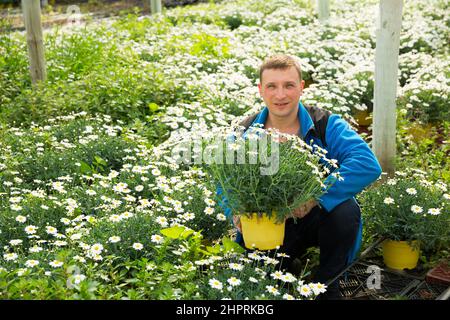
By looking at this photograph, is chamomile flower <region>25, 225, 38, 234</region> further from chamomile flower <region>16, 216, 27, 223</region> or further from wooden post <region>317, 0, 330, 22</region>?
wooden post <region>317, 0, 330, 22</region>

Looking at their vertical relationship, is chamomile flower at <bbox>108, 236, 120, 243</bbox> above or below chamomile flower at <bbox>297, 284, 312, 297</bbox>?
above

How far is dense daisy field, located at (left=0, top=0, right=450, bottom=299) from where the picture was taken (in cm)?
287

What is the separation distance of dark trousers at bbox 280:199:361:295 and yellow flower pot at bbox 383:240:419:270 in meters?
0.42

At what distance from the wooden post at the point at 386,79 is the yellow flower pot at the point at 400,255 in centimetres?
109

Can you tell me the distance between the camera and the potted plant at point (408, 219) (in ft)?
11.3

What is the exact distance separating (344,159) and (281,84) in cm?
50

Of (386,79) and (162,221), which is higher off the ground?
(386,79)

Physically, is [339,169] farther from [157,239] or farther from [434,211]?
[157,239]

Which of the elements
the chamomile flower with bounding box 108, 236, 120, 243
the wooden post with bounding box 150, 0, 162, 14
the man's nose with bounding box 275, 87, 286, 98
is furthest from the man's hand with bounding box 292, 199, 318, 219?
the wooden post with bounding box 150, 0, 162, 14

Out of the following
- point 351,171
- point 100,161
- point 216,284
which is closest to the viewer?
point 216,284

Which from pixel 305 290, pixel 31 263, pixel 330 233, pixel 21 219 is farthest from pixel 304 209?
pixel 21 219

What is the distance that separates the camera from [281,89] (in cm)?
330

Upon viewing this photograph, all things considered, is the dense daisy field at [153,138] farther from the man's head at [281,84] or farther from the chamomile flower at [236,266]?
the man's head at [281,84]
